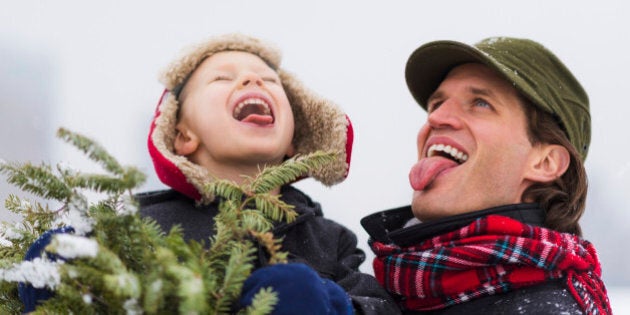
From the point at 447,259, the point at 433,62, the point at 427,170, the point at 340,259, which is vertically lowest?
the point at 340,259

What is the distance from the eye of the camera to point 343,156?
1.54m

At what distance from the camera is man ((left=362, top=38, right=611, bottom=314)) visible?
4.10ft

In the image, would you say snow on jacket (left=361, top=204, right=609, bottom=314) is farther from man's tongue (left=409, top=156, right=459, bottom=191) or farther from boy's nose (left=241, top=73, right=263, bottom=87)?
boy's nose (left=241, top=73, right=263, bottom=87)

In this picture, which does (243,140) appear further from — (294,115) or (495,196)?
(495,196)

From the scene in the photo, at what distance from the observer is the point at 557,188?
5.00 ft

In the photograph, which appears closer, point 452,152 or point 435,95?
point 452,152

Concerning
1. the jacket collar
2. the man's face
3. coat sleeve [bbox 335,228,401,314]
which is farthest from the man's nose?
coat sleeve [bbox 335,228,401,314]

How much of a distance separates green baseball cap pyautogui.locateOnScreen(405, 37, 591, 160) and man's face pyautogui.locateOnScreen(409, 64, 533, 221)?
52mm

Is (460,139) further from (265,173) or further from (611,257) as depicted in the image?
(611,257)

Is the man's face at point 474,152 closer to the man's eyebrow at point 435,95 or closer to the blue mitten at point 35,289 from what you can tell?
the man's eyebrow at point 435,95

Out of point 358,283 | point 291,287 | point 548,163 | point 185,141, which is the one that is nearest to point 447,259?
point 358,283

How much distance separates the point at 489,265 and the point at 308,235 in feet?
1.30

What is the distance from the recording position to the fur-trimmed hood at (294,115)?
1.40 m

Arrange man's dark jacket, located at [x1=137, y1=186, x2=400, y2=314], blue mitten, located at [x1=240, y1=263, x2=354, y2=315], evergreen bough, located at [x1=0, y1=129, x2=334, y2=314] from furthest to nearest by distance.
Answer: man's dark jacket, located at [x1=137, y1=186, x2=400, y2=314] < blue mitten, located at [x1=240, y1=263, x2=354, y2=315] < evergreen bough, located at [x1=0, y1=129, x2=334, y2=314]
